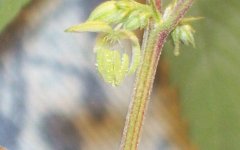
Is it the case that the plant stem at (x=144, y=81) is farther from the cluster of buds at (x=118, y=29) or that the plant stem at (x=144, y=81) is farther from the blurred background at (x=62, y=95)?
the blurred background at (x=62, y=95)

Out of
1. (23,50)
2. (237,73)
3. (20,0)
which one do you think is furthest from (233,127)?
(23,50)

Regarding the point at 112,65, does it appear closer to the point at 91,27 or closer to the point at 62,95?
the point at 91,27

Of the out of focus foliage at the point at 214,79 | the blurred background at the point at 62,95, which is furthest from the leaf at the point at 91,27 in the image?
the blurred background at the point at 62,95

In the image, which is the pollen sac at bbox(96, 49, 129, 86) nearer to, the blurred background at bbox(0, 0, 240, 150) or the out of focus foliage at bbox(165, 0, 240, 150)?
the out of focus foliage at bbox(165, 0, 240, 150)

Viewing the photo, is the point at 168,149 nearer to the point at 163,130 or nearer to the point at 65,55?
the point at 163,130

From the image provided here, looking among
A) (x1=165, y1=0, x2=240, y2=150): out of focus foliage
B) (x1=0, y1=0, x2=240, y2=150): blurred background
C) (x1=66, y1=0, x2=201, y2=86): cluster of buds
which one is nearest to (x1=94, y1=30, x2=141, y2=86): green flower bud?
(x1=66, y1=0, x2=201, y2=86): cluster of buds
